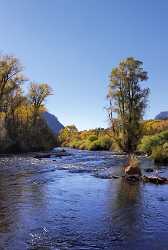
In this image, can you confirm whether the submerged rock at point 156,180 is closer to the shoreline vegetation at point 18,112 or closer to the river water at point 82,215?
the river water at point 82,215

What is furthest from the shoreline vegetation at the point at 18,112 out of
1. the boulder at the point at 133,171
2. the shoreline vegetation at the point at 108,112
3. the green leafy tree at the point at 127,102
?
the boulder at the point at 133,171

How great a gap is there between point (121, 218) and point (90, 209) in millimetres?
1849

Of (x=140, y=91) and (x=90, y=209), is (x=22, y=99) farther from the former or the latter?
(x=90, y=209)

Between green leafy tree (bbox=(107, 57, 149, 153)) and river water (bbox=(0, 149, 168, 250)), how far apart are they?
1358 inches

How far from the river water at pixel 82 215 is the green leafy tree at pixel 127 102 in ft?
113

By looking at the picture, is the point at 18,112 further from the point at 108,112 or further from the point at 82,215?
the point at 82,215

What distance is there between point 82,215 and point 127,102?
148 ft

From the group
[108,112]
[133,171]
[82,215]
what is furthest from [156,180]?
[108,112]

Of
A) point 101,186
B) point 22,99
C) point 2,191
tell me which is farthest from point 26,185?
point 22,99

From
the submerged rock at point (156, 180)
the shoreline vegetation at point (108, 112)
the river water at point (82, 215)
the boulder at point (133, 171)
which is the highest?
the shoreline vegetation at point (108, 112)

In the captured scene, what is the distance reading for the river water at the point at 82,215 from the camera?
38.4ft

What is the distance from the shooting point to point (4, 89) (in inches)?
2547

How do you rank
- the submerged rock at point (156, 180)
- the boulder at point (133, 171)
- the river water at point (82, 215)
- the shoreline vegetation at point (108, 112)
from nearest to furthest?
the river water at point (82, 215)
the submerged rock at point (156, 180)
the boulder at point (133, 171)
the shoreline vegetation at point (108, 112)

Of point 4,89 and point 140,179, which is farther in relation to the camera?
point 4,89
